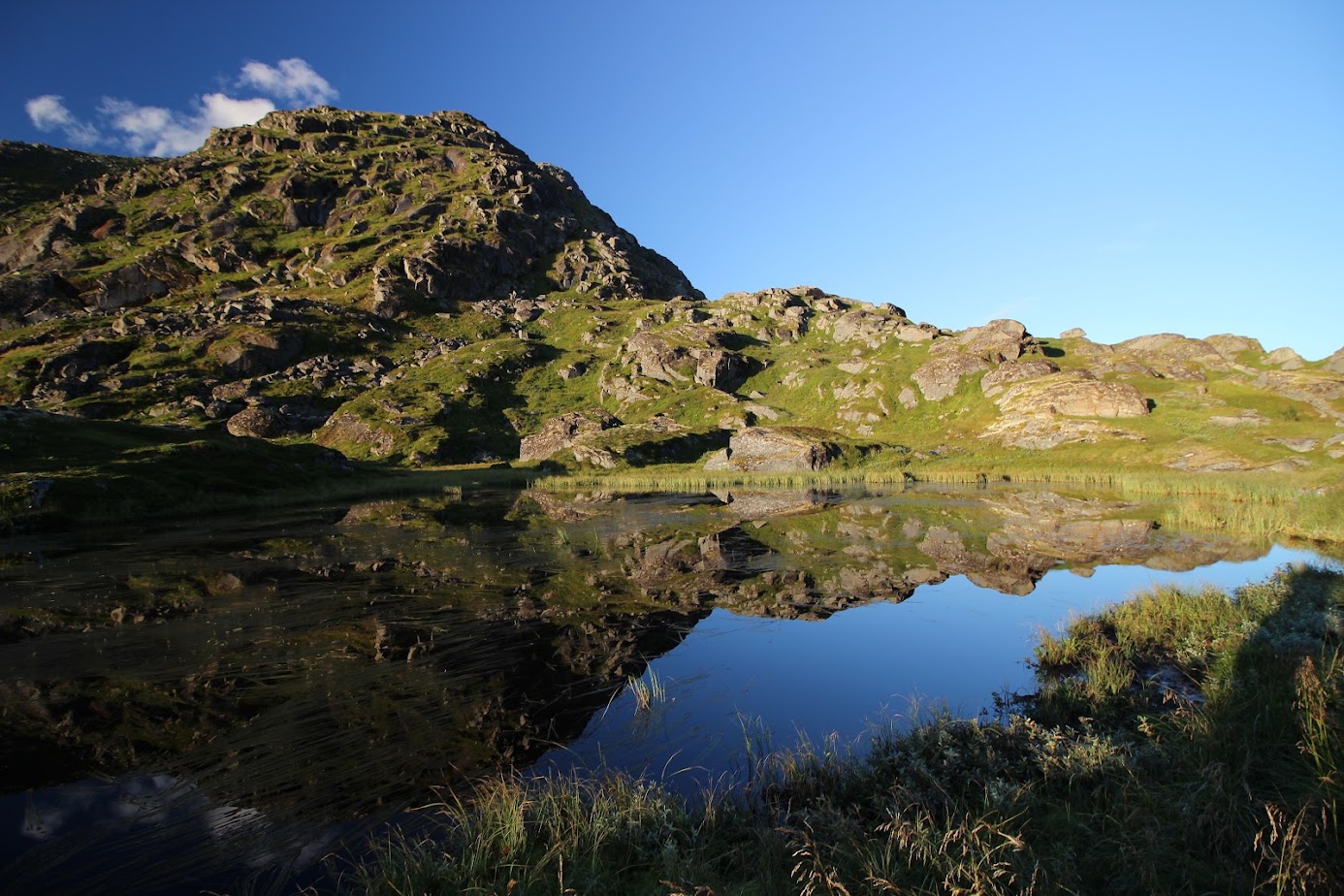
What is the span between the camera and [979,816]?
23.1ft

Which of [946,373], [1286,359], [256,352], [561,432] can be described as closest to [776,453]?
[946,373]

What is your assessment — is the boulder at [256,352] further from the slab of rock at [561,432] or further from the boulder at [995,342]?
the boulder at [995,342]

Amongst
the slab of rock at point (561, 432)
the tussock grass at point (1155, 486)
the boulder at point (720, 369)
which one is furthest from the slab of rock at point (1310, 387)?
the slab of rock at point (561, 432)

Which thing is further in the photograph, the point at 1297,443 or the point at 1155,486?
the point at 1297,443

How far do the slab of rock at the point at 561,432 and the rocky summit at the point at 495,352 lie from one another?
1.57 ft

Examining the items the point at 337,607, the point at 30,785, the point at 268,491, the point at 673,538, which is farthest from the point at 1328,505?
the point at 268,491

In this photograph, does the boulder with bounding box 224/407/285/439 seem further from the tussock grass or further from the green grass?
the tussock grass

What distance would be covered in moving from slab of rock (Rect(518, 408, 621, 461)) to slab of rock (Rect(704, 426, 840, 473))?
2442 cm

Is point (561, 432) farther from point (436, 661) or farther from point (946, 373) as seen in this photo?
point (436, 661)

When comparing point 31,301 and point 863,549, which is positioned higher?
point 31,301

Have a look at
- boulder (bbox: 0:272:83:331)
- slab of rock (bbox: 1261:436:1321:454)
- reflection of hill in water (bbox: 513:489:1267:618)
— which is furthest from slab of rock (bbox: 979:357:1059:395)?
boulder (bbox: 0:272:83:331)

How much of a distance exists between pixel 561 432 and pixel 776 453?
36384 millimetres

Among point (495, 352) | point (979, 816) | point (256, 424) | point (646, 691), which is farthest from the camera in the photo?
point (495, 352)

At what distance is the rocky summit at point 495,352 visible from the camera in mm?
72000
